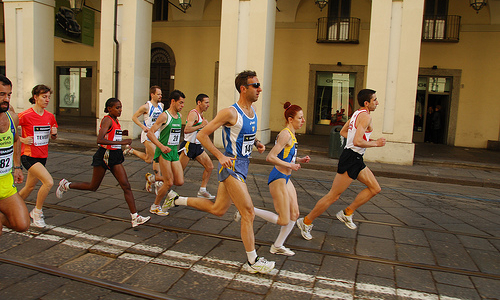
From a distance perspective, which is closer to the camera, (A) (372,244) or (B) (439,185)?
(A) (372,244)

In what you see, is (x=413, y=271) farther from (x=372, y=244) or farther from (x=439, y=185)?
(x=439, y=185)

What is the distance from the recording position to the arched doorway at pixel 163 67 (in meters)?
19.8

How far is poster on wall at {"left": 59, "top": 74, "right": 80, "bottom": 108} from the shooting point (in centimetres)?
2173

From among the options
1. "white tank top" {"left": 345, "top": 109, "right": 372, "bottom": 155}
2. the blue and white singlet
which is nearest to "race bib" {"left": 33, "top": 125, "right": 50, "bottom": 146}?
the blue and white singlet

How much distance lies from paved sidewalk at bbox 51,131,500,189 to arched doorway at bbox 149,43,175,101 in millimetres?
5784

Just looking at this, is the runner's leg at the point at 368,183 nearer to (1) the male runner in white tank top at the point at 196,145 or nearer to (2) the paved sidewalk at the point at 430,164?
(1) the male runner in white tank top at the point at 196,145

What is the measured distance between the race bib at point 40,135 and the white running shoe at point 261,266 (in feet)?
10.2

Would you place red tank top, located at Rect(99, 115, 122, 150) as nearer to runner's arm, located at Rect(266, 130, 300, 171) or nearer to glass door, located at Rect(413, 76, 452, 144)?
runner's arm, located at Rect(266, 130, 300, 171)

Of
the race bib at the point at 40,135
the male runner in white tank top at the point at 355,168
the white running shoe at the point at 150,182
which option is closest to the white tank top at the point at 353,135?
the male runner in white tank top at the point at 355,168

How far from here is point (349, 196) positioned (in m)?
7.48

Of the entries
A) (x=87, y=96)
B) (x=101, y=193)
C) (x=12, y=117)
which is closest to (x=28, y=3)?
(x=87, y=96)

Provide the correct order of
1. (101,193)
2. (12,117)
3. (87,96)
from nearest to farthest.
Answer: (12,117)
(101,193)
(87,96)

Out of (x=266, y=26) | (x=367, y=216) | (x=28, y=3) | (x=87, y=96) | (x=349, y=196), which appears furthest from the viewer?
(x=87, y=96)

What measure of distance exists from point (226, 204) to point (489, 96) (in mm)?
16317
